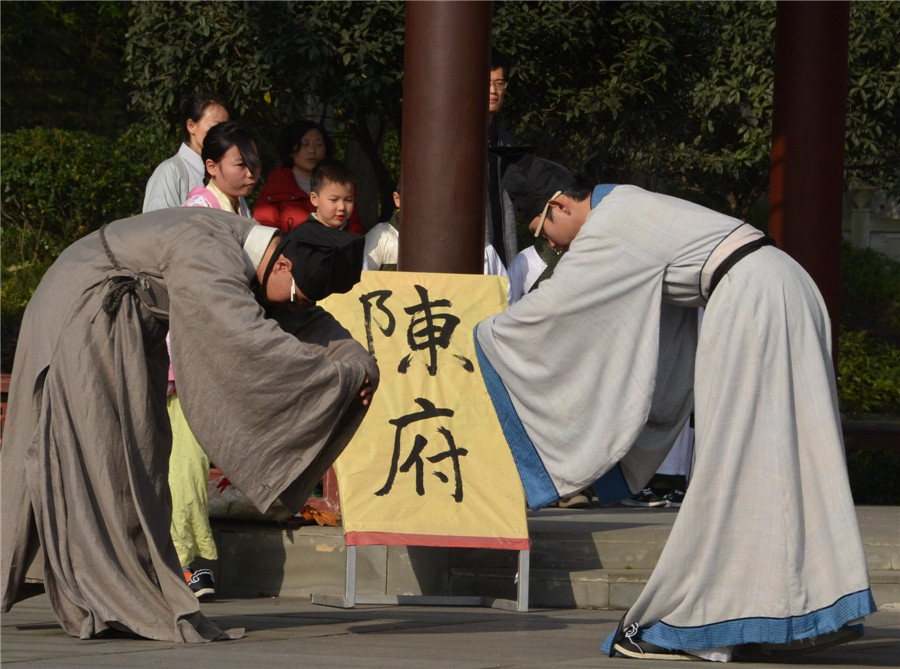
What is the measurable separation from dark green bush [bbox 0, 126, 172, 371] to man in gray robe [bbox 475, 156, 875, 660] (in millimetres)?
10870

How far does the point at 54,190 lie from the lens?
49.4 feet

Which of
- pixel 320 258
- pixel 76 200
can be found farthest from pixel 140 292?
pixel 76 200

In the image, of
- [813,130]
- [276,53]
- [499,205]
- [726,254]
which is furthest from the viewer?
[276,53]

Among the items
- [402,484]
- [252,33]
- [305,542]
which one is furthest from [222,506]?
[252,33]

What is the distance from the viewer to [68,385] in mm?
4418

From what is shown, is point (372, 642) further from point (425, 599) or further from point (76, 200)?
point (76, 200)

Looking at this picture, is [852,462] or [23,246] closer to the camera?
[852,462]

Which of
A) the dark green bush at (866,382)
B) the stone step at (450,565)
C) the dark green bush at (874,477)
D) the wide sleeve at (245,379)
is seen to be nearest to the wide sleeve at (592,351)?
the wide sleeve at (245,379)

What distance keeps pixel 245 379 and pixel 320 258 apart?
417mm

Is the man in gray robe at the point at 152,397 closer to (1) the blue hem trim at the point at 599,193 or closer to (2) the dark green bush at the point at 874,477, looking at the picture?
(1) the blue hem trim at the point at 599,193

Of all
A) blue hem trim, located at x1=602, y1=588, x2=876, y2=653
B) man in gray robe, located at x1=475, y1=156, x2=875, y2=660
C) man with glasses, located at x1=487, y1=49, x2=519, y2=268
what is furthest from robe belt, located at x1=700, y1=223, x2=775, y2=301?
man with glasses, located at x1=487, y1=49, x2=519, y2=268

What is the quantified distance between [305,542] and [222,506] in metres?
0.40

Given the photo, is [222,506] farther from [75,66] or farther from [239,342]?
[75,66]

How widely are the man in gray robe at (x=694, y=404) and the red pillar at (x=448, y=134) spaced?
153 centimetres
